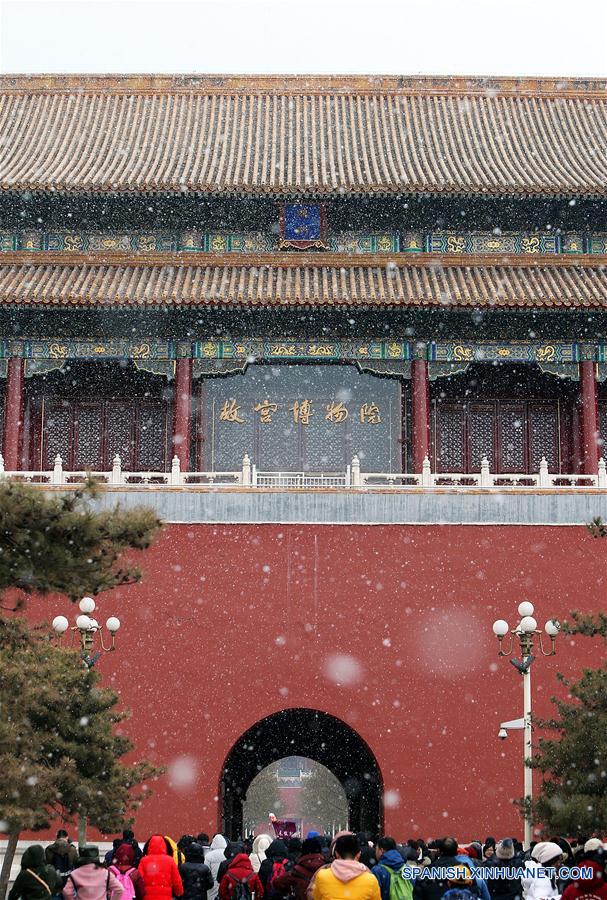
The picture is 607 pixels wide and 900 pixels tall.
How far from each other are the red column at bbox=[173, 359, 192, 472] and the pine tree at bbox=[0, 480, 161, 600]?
9542 millimetres

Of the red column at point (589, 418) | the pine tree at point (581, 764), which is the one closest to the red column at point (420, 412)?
the red column at point (589, 418)

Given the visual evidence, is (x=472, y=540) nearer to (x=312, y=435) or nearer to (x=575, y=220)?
(x=312, y=435)

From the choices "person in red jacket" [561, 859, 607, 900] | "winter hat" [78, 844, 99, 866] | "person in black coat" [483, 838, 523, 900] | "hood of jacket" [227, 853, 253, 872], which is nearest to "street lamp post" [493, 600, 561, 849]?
"hood of jacket" [227, 853, 253, 872]

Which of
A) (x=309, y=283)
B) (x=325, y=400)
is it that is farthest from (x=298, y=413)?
(x=309, y=283)

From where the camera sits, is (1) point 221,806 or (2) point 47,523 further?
(1) point 221,806

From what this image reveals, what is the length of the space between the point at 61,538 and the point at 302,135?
14518mm

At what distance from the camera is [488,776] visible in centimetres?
1575

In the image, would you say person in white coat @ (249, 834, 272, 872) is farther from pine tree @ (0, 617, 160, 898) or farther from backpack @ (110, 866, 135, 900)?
backpack @ (110, 866, 135, 900)

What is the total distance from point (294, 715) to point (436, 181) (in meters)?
7.89

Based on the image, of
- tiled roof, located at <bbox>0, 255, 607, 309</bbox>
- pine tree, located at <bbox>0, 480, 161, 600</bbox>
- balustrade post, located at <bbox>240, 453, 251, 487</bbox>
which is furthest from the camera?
tiled roof, located at <bbox>0, 255, 607, 309</bbox>

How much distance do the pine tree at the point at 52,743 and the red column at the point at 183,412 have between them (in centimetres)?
524

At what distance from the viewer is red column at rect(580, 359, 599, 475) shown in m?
18.2

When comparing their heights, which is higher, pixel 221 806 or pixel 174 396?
pixel 174 396

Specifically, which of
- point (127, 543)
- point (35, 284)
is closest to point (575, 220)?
point (35, 284)
